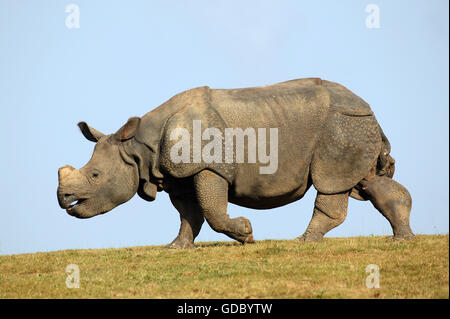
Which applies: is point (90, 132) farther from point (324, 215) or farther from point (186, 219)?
point (324, 215)

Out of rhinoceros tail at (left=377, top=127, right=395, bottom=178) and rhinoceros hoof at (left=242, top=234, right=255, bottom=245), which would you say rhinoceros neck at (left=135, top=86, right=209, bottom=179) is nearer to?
rhinoceros hoof at (left=242, top=234, right=255, bottom=245)

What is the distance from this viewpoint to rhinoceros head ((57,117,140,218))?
39.0 ft

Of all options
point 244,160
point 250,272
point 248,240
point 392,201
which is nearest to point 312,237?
point 248,240

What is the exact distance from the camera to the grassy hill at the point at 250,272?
8.58 metres

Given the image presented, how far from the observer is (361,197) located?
1286 cm

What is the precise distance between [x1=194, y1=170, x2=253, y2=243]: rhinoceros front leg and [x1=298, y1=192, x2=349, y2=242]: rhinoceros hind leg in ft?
4.16

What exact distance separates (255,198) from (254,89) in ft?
6.71

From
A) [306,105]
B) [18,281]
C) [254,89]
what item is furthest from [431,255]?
[18,281]

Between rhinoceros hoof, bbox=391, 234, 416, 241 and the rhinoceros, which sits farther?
rhinoceros hoof, bbox=391, 234, 416, 241

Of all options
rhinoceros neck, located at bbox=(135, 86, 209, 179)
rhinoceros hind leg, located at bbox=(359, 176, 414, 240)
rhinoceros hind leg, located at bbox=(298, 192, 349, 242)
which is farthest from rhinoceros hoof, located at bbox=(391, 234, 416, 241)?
rhinoceros neck, located at bbox=(135, 86, 209, 179)

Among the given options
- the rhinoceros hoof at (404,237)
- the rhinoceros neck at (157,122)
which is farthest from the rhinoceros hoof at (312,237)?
the rhinoceros neck at (157,122)

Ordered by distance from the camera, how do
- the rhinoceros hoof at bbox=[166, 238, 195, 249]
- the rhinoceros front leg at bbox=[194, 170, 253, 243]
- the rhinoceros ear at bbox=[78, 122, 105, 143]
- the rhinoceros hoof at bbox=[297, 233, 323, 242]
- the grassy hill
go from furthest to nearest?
1. the rhinoceros hoof at bbox=[166, 238, 195, 249]
2. the rhinoceros ear at bbox=[78, 122, 105, 143]
3. the rhinoceros hoof at bbox=[297, 233, 323, 242]
4. the rhinoceros front leg at bbox=[194, 170, 253, 243]
5. the grassy hill

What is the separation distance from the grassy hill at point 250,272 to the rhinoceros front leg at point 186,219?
67 cm

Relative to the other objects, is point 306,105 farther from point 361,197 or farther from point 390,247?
point 390,247
